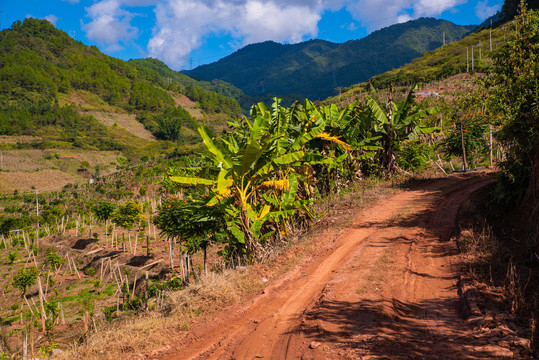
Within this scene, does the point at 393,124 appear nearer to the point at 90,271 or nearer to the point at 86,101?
the point at 90,271

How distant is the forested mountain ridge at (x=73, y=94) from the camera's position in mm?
80625

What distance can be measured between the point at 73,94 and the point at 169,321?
421 feet

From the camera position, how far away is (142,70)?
496 feet

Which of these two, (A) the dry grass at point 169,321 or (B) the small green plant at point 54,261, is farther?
(B) the small green plant at point 54,261

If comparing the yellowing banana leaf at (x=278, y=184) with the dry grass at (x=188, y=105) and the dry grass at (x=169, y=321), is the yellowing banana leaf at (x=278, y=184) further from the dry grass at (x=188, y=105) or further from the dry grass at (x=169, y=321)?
the dry grass at (x=188, y=105)

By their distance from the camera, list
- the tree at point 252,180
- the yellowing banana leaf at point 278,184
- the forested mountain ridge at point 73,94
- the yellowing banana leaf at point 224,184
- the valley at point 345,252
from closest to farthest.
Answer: the valley at point 345,252, the yellowing banana leaf at point 224,184, the tree at point 252,180, the yellowing banana leaf at point 278,184, the forested mountain ridge at point 73,94

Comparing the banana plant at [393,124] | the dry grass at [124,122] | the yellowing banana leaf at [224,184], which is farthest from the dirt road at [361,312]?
the dry grass at [124,122]

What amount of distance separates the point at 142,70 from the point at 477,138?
521ft

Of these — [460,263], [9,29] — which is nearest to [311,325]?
[460,263]

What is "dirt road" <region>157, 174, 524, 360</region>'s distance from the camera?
3506 mm

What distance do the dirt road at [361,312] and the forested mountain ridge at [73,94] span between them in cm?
7914

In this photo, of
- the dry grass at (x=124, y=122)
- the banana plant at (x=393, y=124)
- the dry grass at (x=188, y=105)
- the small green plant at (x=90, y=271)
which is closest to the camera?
the banana plant at (x=393, y=124)

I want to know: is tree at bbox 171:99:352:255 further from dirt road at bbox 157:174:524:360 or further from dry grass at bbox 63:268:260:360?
dirt road at bbox 157:174:524:360

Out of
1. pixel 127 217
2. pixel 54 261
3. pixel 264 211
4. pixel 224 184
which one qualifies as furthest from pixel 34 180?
pixel 224 184
